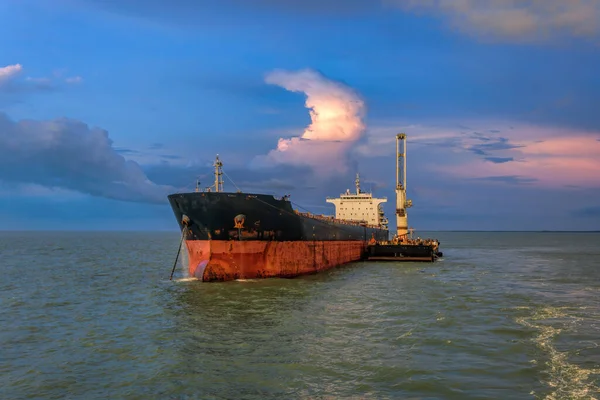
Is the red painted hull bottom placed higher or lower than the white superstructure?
lower

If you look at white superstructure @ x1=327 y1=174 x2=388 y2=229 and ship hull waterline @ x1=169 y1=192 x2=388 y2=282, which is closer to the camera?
ship hull waterline @ x1=169 y1=192 x2=388 y2=282

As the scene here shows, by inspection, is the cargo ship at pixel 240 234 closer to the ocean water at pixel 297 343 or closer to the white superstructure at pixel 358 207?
the ocean water at pixel 297 343

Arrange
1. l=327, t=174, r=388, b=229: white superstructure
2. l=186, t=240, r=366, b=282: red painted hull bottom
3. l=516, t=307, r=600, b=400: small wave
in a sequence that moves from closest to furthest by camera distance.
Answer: l=516, t=307, r=600, b=400: small wave
l=186, t=240, r=366, b=282: red painted hull bottom
l=327, t=174, r=388, b=229: white superstructure

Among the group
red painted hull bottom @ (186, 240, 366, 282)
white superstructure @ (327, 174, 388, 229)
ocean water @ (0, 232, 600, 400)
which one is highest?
white superstructure @ (327, 174, 388, 229)

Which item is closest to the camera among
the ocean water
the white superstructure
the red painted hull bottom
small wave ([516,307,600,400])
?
small wave ([516,307,600,400])

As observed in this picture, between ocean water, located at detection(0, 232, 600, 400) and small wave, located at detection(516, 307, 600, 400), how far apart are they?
43 mm

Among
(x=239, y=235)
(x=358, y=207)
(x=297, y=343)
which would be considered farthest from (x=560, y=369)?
(x=358, y=207)

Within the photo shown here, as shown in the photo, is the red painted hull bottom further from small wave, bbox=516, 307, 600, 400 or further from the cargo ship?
A: small wave, bbox=516, 307, 600, 400

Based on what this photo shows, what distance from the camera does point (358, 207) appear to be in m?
64.8

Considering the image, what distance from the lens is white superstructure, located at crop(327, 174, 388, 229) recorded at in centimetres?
6456

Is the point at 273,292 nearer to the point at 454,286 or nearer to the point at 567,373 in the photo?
the point at 454,286

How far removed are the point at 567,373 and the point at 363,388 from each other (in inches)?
200

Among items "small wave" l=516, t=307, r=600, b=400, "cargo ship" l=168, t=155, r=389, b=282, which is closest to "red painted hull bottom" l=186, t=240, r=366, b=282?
"cargo ship" l=168, t=155, r=389, b=282

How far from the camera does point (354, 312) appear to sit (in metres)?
18.5
